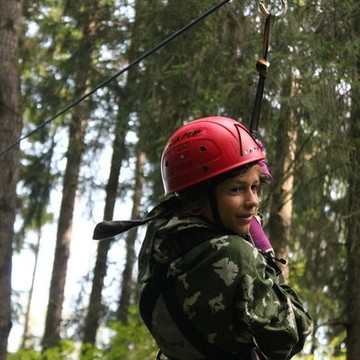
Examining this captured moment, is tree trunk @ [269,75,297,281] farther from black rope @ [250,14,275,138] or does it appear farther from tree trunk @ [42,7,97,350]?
tree trunk @ [42,7,97,350]

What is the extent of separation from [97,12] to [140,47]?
1646 millimetres

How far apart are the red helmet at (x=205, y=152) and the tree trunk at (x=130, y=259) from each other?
1046 centimetres

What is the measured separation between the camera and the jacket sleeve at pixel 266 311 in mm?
1994

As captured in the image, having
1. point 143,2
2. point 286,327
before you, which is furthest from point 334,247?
point 286,327

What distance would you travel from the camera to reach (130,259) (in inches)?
522

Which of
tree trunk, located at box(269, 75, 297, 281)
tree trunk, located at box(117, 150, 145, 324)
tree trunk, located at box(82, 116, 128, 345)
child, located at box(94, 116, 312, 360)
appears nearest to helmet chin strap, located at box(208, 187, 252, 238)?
child, located at box(94, 116, 312, 360)

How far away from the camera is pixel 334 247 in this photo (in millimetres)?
9211

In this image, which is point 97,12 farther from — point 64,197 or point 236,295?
point 236,295

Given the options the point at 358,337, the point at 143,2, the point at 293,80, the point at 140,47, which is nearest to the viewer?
the point at 293,80

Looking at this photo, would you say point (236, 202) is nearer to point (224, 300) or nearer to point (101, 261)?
point (224, 300)

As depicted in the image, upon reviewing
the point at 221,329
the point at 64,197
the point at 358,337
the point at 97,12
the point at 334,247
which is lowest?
the point at 221,329

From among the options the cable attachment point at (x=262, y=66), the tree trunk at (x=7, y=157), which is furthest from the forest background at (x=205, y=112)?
the cable attachment point at (x=262, y=66)

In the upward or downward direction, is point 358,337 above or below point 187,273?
above

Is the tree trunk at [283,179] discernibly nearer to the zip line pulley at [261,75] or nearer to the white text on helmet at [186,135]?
the zip line pulley at [261,75]
